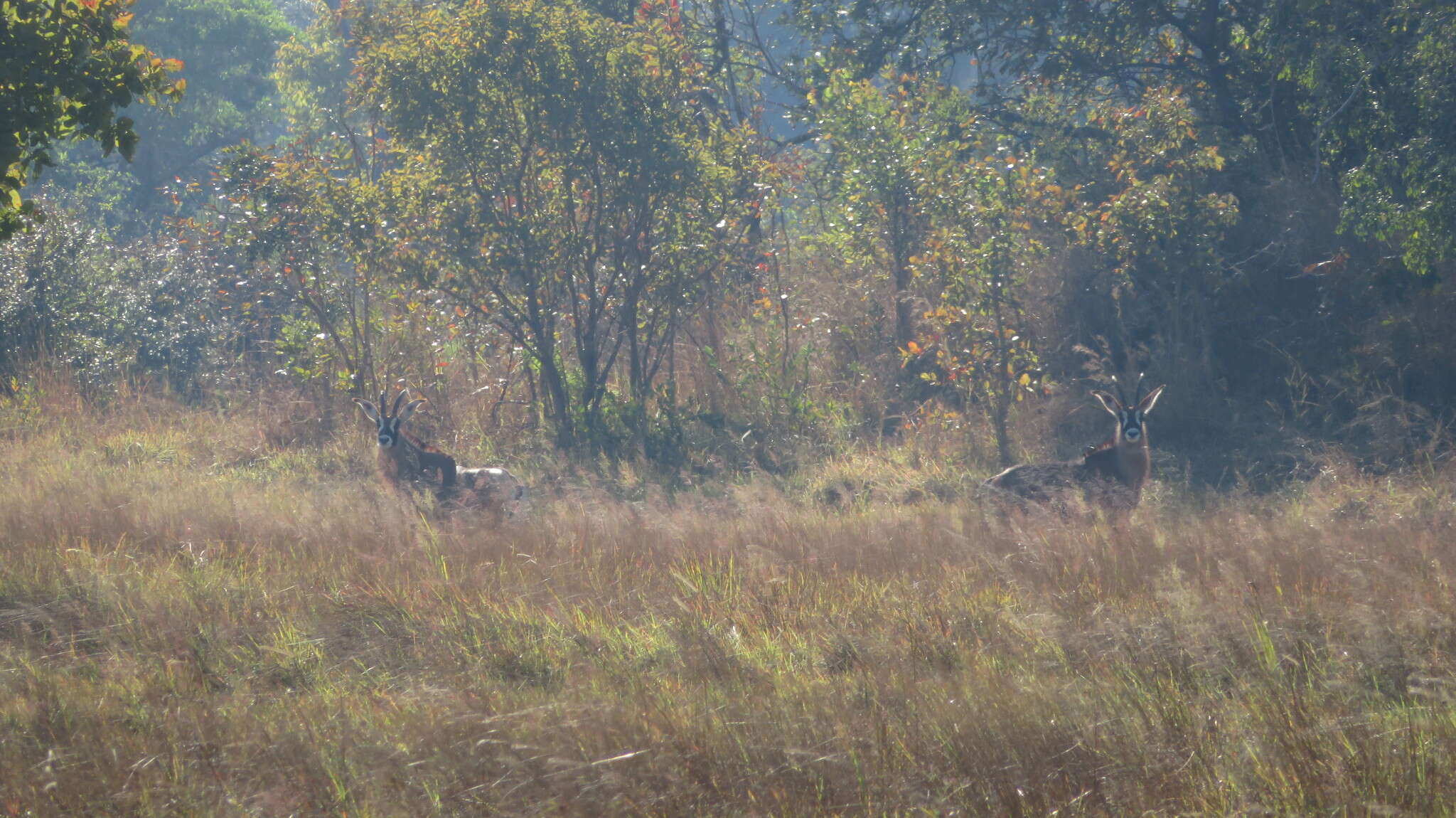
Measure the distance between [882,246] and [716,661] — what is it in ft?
31.6

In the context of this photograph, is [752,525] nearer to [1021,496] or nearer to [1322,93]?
[1021,496]

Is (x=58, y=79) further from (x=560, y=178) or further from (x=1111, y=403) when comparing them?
(x=1111, y=403)

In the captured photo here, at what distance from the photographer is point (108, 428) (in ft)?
42.4

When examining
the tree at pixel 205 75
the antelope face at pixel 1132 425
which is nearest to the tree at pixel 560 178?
the antelope face at pixel 1132 425

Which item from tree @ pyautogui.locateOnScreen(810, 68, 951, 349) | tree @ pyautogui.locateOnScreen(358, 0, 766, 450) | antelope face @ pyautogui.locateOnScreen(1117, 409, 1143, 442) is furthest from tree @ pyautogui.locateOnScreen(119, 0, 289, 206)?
antelope face @ pyautogui.locateOnScreen(1117, 409, 1143, 442)

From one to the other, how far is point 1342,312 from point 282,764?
1167cm

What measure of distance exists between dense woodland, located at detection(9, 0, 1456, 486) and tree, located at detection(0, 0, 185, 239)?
5.77m

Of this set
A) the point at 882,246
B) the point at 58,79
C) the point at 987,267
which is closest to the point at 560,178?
the point at 882,246

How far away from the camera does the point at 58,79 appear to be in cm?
565

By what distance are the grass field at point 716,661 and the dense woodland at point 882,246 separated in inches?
139

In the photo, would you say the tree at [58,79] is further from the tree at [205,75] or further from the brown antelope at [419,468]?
the tree at [205,75]

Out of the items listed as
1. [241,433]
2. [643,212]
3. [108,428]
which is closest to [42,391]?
[108,428]

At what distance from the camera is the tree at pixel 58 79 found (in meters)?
5.50

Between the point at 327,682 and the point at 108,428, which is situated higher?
the point at 108,428
